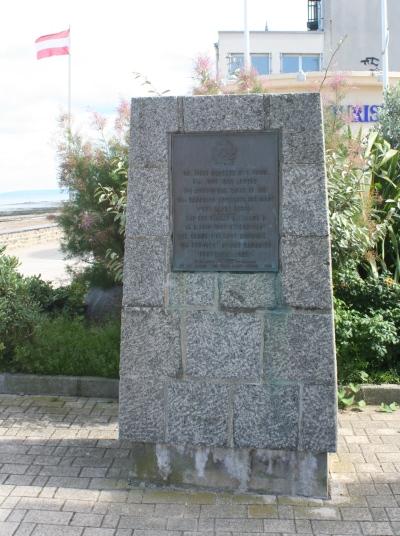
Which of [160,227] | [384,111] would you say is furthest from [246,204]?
[384,111]

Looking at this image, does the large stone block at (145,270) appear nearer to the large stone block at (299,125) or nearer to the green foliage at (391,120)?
the large stone block at (299,125)

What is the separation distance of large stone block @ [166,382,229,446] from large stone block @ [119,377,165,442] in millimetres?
59

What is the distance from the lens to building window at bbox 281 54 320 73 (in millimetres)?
32031

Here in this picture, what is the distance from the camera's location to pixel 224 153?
151 inches

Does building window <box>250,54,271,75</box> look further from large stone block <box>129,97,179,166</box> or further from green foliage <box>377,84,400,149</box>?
large stone block <box>129,97,179,166</box>

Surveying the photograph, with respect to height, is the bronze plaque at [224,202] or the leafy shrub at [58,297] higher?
the bronze plaque at [224,202]

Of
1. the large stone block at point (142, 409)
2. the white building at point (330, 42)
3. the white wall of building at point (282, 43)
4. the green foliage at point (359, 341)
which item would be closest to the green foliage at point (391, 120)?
the green foliage at point (359, 341)

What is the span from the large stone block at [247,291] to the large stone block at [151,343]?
1.04 ft

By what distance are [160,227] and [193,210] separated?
21 cm

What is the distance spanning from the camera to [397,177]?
741 centimetres

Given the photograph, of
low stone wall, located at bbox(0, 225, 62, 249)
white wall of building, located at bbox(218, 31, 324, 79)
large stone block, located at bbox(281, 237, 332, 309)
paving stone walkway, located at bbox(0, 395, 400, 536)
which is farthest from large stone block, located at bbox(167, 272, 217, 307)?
white wall of building, located at bbox(218, 31, 324, 79)

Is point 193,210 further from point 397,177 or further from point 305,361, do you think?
point 397,177

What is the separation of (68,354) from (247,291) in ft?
8.47

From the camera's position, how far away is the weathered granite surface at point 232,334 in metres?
3.75
